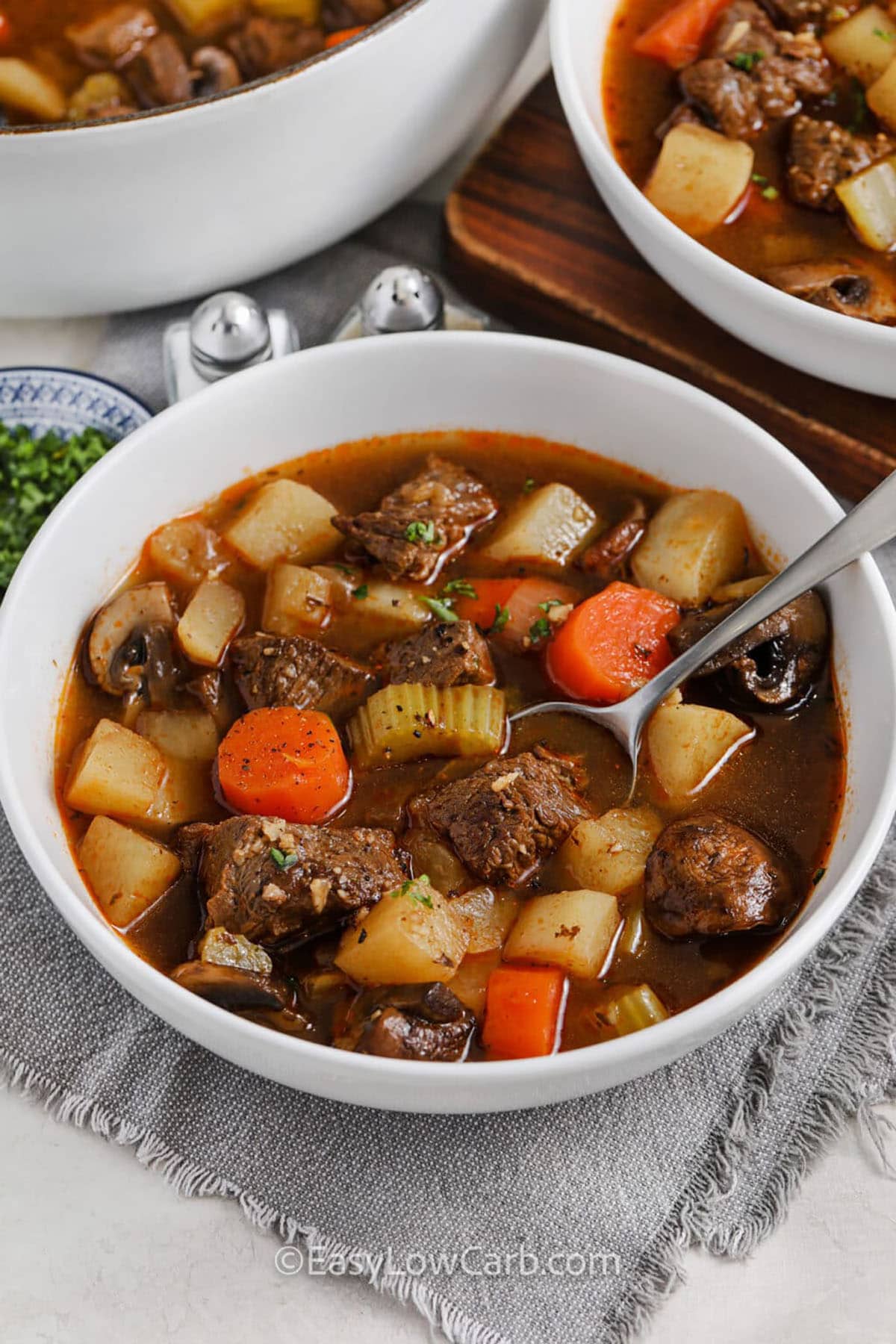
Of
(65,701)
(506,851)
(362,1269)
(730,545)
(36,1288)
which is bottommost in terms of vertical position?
(36,1288)

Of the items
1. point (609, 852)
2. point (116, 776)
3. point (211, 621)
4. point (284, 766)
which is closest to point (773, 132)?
point (211, 621)

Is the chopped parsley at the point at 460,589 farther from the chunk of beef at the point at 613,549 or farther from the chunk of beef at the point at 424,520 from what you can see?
the chunk of beef at the point at 613,549

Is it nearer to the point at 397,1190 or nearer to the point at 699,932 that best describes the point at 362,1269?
the point at 397,1190

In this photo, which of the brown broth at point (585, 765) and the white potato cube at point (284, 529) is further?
the white potato cube at point (284, 529)

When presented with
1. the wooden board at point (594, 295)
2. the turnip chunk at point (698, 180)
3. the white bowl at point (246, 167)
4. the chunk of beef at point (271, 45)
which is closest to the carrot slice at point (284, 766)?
the white bowl at point (246, 167)

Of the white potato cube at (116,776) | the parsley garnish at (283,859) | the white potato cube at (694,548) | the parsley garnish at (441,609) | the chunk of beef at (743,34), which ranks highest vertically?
the chunk of beef at (743,34)

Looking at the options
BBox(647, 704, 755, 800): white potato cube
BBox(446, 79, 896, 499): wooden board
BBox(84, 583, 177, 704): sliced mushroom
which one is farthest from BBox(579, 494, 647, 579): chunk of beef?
BBox(84, 583, 177, 704): sliced mushroom

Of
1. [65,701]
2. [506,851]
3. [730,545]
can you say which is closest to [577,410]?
[730,545]
